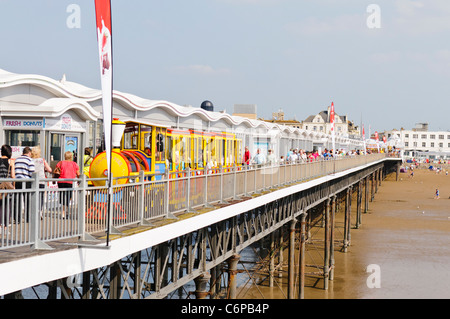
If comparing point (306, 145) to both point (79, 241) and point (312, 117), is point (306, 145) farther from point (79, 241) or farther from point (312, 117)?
point (312, 117)

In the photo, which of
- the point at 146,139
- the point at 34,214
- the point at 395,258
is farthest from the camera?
the point at 395,258

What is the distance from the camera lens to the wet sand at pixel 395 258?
78.8 feet

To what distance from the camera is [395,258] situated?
30.6 m

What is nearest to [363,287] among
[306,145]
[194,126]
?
[194,126]

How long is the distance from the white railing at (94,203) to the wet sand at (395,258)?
10.4 m

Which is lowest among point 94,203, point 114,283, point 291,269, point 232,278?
point 291,269

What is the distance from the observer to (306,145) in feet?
166

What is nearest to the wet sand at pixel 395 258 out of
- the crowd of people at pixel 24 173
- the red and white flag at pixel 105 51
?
the crowd of people at pixel 24 173

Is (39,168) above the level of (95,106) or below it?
below

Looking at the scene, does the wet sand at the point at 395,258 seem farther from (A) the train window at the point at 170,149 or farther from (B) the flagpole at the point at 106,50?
(B) the flagpole at the point at 106,50

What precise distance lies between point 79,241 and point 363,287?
18838mm

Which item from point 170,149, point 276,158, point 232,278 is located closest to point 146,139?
point 170,149

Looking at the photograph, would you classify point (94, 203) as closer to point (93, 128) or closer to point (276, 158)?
point (93, 128)

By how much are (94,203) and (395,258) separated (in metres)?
24.9
